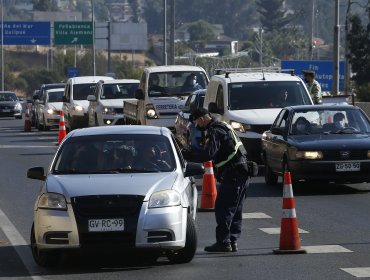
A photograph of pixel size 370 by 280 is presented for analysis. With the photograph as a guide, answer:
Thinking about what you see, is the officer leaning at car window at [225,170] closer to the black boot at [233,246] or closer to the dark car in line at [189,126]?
the black boot at [233,246]

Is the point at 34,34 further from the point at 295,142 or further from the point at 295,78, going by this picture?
the point at 295,142

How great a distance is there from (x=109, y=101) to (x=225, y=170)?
24.8 metres

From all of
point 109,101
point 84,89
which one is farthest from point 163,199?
point 84,89

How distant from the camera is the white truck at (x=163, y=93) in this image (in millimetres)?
32469

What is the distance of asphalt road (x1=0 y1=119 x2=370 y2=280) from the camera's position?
12477 millimetres

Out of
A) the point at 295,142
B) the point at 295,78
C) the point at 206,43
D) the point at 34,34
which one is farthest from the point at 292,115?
the point at 206,43

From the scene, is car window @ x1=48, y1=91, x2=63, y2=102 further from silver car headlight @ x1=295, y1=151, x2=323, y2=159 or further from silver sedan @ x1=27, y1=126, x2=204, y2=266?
silver sedan @ x1=27, y1=126, x2=204, y2=266

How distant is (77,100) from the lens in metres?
43.1

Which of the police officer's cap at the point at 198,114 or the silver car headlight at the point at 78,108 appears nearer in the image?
the police officer's cap at the point at 198,114

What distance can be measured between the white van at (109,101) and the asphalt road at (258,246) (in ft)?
50.6

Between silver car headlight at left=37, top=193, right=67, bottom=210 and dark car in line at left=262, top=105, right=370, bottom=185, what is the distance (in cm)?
847

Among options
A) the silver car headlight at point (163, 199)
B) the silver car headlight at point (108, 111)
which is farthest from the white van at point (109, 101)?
the silver car headlight at point (163, 199)

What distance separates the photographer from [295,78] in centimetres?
2697

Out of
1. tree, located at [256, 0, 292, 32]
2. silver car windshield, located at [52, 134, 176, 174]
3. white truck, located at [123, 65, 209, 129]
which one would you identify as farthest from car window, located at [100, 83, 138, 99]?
tree, located at [256, 0, 292, 32]
